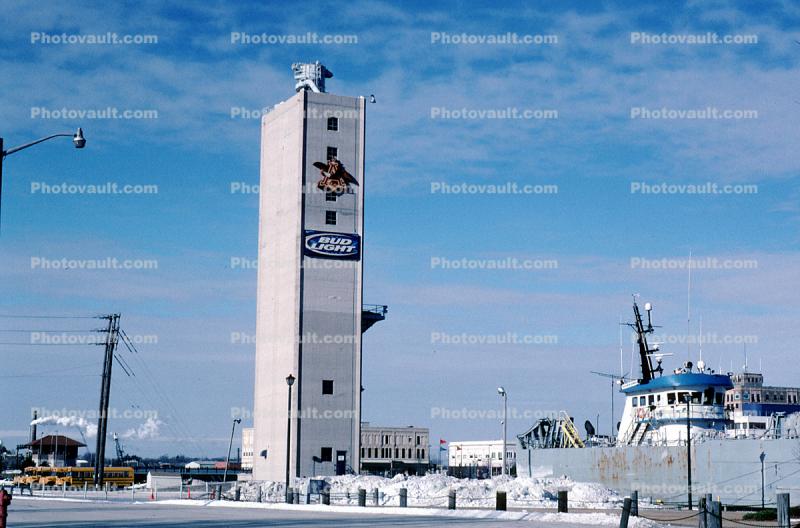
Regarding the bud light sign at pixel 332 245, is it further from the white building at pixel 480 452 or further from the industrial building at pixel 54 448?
the white building at pixel 480 452

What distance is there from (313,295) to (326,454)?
11069 millimetres

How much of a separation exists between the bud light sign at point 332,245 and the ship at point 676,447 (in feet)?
64.1

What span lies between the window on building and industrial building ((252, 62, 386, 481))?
0.23 ft

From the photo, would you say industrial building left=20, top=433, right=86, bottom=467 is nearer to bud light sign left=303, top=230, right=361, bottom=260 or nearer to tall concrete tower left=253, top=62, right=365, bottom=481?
tall concrete tower left=253, top=62, right=365, bottom=481

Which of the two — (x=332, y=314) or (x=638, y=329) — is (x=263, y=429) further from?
(x=638, y=329)

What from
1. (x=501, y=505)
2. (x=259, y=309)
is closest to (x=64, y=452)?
(x=259, y=309)

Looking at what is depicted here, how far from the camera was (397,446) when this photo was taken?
156000 millimetres

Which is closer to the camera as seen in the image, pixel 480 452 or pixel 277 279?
pixel 277 279

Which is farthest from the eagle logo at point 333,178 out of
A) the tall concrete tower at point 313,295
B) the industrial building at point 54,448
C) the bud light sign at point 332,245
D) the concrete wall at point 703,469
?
the industrial building at point 54,448

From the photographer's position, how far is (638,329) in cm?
7162

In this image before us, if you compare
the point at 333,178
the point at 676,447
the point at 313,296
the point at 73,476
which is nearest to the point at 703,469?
the point at 676,447

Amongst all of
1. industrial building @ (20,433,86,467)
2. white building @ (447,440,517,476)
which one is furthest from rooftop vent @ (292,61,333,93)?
white building @ (447,440,517,476)

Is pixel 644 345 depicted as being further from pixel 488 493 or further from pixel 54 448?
pixel 54 448

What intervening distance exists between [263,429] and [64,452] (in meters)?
58.5
